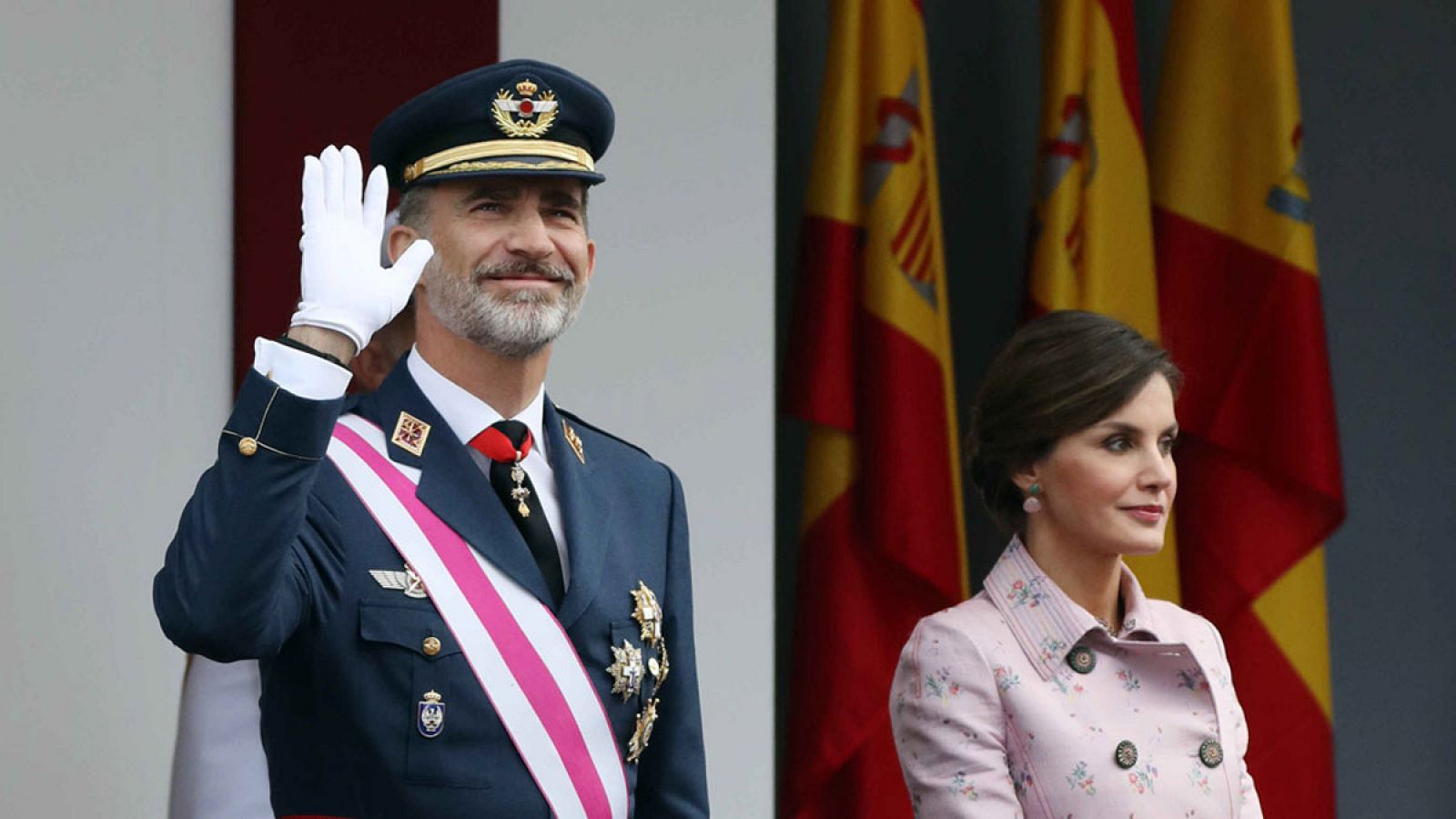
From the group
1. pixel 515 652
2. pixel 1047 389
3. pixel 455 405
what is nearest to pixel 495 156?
pixel 455 405

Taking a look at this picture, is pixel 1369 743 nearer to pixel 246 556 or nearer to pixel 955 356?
pixel 955 356

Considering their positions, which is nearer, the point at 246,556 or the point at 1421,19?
the point at 246,556

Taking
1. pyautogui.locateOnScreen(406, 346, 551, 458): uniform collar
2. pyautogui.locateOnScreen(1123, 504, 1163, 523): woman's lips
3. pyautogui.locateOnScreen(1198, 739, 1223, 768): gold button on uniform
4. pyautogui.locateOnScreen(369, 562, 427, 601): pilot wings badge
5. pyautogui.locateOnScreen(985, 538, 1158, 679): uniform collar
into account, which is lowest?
pyautogui.locateOnScreen(1198, 739, 1223, 768): gold button on uniform

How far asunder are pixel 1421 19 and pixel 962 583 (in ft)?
5.78

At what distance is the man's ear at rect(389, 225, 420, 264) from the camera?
2.08 m

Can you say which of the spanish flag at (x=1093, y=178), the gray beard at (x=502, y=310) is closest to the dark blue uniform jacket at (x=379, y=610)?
the gray beard at (x=502, y=310)

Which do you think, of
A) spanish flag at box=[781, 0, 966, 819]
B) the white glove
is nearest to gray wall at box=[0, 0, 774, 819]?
spanish flag at box=[781, 0, 966, 819]

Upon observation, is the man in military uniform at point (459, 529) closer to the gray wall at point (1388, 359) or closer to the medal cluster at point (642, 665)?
the medal cluster at point (642, 665)

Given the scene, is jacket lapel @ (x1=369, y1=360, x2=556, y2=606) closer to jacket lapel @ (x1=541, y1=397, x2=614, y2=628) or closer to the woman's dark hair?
jacket lapel @ (x1=541, y1=397, x2=614, y2=628)

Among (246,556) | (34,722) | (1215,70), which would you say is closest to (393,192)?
(34,722)

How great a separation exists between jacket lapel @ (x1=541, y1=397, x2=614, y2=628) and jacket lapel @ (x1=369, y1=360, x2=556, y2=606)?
0.10 feet

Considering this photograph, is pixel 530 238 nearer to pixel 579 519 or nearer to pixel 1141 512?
pixel 579 519

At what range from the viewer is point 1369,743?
4.31 m

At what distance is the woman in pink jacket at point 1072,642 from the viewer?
224cm
